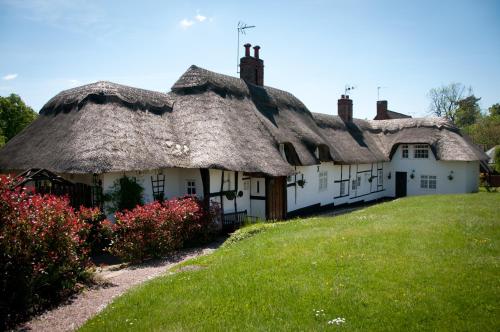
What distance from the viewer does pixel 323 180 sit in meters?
22.1

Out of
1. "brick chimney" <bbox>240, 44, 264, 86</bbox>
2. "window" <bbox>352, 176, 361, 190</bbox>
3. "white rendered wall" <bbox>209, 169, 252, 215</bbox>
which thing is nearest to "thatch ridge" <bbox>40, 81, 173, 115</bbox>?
"white rendered wall" <bbox>209, 169, 252, 215</bbox>

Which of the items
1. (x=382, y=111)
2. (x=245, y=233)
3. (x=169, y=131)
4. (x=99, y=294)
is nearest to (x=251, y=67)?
(x=169, y=131)

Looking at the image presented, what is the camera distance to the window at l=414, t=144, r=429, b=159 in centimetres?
2820

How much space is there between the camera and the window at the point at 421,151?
92.5 feet

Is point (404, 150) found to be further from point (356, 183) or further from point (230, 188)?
point (230, 188)

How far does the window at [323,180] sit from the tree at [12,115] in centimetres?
2670

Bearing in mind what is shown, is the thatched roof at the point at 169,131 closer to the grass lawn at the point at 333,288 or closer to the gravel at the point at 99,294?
the gravel at the point at 99,294

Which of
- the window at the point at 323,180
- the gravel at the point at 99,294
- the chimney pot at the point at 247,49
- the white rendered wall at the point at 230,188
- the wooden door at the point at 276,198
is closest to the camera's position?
the gravel at the point at 99,294

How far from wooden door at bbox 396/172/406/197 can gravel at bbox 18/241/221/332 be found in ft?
74.8

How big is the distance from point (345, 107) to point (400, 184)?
25.1ft

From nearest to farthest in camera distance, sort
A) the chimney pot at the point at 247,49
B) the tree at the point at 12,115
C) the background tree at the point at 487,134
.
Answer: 1. the chimney pot at the point at 247,49
2. the tree at the point at 12,115
3. the background tree at the point at 487,134

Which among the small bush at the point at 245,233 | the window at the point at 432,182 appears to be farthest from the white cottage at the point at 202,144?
the window at the point at 432,182

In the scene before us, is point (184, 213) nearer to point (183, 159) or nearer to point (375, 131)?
point (183, 159)

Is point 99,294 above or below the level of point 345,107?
below
